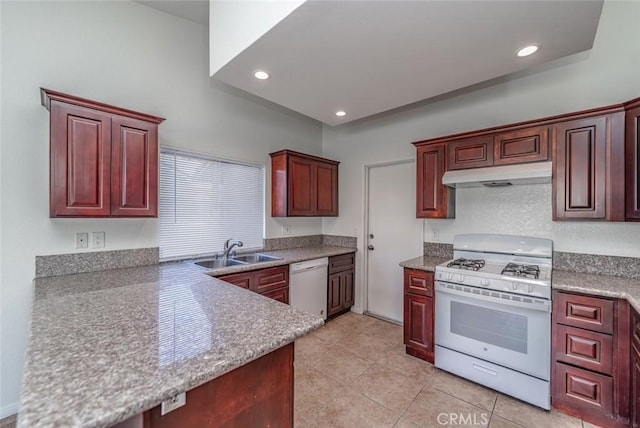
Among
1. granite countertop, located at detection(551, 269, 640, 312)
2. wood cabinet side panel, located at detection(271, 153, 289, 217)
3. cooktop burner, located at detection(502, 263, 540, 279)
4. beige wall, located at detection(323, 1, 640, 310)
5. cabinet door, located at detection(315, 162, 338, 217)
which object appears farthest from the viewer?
cabinet door, located at detection(315, 162, 338, 217)

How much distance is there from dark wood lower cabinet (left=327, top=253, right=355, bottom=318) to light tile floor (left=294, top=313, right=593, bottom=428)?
698 millimetres

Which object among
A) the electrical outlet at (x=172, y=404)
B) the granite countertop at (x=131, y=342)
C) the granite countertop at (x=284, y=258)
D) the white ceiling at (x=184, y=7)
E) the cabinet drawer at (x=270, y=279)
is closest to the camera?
the granite countertop at (x=131, y=342)

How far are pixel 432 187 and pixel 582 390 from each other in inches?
76.9

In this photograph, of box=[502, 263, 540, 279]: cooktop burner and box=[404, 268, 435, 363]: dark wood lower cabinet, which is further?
box=[404, 268, 435, 363]: dark wood lower cabinet

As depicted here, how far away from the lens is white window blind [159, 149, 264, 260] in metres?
2.77

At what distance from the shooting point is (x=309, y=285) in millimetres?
3254

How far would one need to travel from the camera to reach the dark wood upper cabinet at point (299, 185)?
3.50 metres

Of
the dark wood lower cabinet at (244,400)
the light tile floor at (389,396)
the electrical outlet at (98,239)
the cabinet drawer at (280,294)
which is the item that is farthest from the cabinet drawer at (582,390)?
the electrical outlet at (98,239)

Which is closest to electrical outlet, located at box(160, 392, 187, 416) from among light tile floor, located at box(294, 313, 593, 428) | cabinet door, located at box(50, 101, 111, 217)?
light tile floor, located at box(294, 313, 593, 428)

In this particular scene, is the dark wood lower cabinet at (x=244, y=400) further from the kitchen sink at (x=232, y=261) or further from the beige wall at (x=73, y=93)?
the beige wall at (x=73, y=93)

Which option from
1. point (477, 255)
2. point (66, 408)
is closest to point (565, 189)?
point (477, 255)

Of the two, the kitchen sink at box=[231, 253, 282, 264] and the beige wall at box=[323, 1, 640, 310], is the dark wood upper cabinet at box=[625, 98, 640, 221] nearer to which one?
the beige wall at box=[323, 1, 640, 310]

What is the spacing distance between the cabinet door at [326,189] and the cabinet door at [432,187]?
142 cm

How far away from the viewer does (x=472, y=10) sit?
1.48 m
